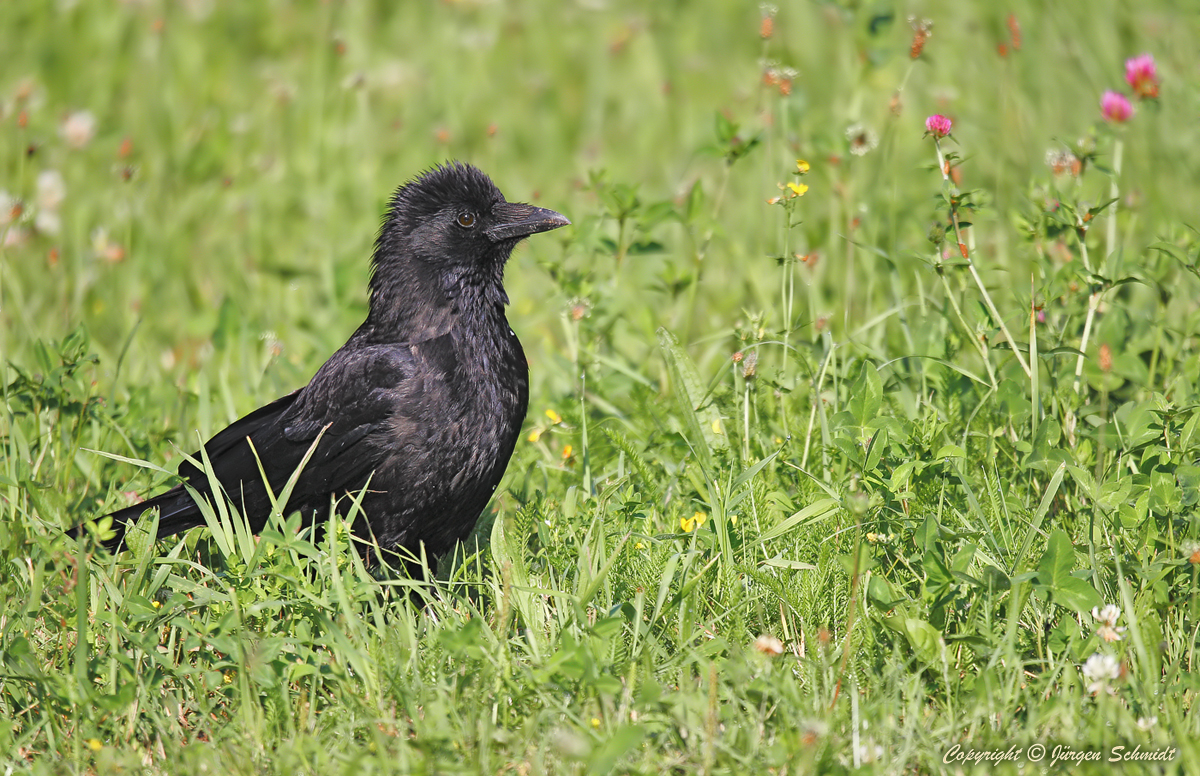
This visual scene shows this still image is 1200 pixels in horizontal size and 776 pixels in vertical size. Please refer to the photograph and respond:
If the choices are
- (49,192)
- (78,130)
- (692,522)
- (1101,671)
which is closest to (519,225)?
(692,522)

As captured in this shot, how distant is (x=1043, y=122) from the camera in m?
6.25

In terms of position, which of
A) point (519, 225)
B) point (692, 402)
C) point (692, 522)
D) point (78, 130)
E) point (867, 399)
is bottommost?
point (692, 522)

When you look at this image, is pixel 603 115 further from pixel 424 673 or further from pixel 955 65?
pixel 424 673

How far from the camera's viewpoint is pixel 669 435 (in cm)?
397

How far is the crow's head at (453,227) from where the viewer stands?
398 cm

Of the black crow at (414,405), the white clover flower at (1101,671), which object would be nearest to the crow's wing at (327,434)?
the black crow at (414,405)

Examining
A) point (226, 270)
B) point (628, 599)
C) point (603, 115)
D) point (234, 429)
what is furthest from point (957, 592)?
point (603, 115)

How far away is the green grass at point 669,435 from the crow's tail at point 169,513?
0.13 metres

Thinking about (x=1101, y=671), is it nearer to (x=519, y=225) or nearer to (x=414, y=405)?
(x=414, y=405)

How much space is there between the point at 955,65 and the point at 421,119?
343cm

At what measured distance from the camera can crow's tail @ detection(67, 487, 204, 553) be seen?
372cm

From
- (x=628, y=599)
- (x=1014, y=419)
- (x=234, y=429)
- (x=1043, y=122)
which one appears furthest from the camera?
(x=1043, y=122)

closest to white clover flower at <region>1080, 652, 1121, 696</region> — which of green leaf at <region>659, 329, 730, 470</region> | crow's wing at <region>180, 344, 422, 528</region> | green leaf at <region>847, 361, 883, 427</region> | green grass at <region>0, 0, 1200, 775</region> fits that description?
green grass at <region>0, 0, 1200, 775</region>

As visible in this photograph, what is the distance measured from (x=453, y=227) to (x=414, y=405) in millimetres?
757
